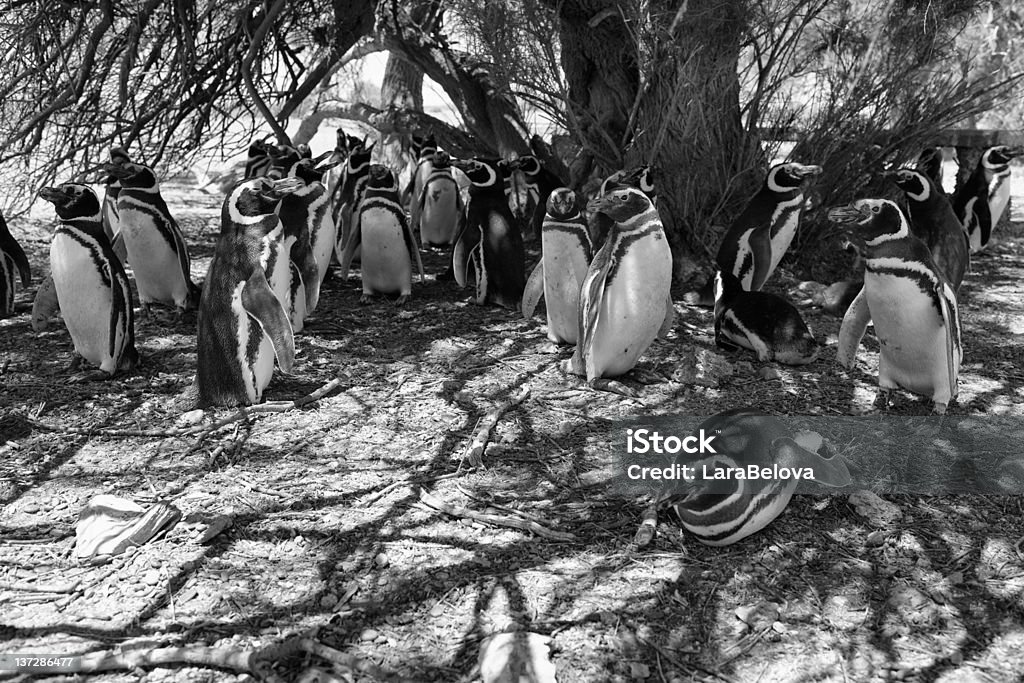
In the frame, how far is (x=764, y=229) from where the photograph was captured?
4984 mm

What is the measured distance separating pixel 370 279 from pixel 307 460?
2.33 metres

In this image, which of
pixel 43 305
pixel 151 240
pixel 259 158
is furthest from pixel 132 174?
pixel 259 158

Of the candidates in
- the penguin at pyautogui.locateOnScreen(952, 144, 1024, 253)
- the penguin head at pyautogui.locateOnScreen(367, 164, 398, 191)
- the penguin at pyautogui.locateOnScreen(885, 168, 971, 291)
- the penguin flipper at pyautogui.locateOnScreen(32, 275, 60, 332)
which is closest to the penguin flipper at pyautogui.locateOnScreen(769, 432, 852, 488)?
the penguin at pyautogui.locateOnScreen(885, 168, 971, 291)

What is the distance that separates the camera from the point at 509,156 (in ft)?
22.0

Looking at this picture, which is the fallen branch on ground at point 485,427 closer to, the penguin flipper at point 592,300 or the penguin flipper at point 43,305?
the penguin flipper at point 592,300

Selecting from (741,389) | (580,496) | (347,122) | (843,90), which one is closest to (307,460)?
(580,496)

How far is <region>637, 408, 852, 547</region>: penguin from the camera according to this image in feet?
7.94

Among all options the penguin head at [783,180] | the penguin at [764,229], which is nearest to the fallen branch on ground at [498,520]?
the penguin at [764,229]

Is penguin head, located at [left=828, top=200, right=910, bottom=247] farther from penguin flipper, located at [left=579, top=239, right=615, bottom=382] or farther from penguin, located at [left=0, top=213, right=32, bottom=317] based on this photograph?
penguin, located at [left=0, top=213, right=32, bottom=317]

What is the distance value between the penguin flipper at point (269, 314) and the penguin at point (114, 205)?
173cm

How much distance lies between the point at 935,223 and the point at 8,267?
194 inches

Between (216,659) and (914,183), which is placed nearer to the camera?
(216,659)

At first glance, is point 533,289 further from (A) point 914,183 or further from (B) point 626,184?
(A) point 914,183

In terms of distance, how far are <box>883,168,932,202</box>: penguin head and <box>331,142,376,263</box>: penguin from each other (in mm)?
3269
